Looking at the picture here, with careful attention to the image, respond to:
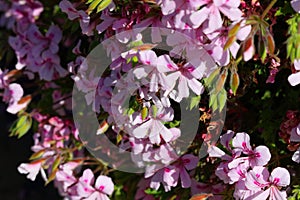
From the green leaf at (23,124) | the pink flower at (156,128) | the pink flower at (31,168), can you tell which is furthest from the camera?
the green leaf at (23,124)

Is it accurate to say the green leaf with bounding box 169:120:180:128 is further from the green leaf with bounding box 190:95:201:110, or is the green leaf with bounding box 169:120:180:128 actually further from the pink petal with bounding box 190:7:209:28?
the pink petal with bounding box 190:7:209:28

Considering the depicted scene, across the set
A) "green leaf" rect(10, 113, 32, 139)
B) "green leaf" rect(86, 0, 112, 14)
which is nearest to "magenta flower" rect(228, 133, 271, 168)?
"green leaf" rect(86, 0, 112, 14)

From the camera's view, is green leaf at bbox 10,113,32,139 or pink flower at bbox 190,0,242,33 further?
green leaf at bbox 10,113,32,139

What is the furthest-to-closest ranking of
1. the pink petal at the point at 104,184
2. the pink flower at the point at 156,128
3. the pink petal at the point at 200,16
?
the pink petal at the point at 104,184, the pink flower at the point at 156,128, the pink petal at the point at 200,16

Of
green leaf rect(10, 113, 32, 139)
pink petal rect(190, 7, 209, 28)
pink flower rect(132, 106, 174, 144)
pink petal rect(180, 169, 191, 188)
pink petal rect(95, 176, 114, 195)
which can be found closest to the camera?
pink petal rect(190, 7, 209, 28)

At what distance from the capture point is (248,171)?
1.93 metres

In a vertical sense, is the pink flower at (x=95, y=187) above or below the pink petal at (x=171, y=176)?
below

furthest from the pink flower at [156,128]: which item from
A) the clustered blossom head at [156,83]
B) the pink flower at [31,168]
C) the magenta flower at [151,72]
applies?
the pink flower at [31,168]

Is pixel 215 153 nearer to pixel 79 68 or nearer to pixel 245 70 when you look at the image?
pixel 245 70

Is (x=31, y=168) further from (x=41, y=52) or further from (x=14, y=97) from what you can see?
(x=41, y=52)

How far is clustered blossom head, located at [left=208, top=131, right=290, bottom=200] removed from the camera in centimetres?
186

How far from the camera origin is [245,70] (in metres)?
2.02

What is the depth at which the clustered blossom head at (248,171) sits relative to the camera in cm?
186

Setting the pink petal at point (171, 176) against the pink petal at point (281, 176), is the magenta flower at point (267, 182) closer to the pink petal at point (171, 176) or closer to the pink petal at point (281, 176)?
the pink petal at point (281, 176)
